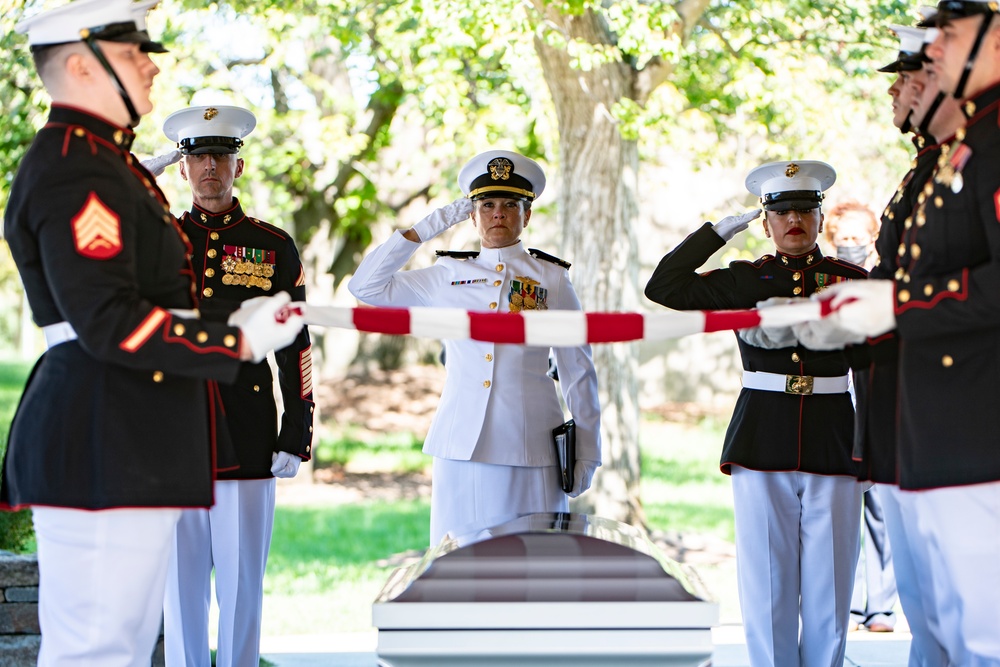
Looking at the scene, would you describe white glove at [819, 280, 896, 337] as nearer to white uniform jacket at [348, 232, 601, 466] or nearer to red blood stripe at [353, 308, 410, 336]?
red blood stripe at [353, 308, 410, 336]

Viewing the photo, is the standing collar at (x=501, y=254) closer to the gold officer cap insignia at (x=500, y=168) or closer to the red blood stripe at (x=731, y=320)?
the gold officer cap insignia at (x=500, y=168)

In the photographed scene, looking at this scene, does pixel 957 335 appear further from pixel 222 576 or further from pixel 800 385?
pixel 222 576

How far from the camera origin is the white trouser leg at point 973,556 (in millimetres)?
2600

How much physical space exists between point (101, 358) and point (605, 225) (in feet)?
17.7

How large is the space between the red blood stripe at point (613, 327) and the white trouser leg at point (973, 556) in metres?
0.80

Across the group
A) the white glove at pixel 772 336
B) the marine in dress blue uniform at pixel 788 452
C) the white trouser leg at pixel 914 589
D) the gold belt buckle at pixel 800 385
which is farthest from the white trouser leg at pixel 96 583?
the gold belt buckle at pixel 800 385

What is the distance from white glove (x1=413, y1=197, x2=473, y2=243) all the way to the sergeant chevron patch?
1.93m

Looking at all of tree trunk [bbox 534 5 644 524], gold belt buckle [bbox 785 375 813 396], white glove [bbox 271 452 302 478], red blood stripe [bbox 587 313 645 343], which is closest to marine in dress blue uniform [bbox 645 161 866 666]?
gold belt buckle [bbox 785 375 813 396]

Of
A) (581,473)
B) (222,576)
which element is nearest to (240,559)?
(222,576)

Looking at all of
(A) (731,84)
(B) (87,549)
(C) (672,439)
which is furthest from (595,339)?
(C) (672,439)

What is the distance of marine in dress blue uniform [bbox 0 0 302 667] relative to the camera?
8.05 ft

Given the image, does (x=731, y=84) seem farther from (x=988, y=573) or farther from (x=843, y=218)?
(x=988, y=573)

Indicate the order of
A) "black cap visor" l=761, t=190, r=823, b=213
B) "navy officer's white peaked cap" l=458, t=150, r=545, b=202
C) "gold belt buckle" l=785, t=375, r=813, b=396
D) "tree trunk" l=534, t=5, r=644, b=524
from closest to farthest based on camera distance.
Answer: "gold belt buckle" l=785, t=375, r=813, b=396
"black cap visor" l=761, t=190, r=823, b=213
"navy officer's white peaked cap" l=458, t=150, r=545, b=202
"tree trunk" l=534, t=5, r=644, b=524

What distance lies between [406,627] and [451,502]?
180 centimetres
